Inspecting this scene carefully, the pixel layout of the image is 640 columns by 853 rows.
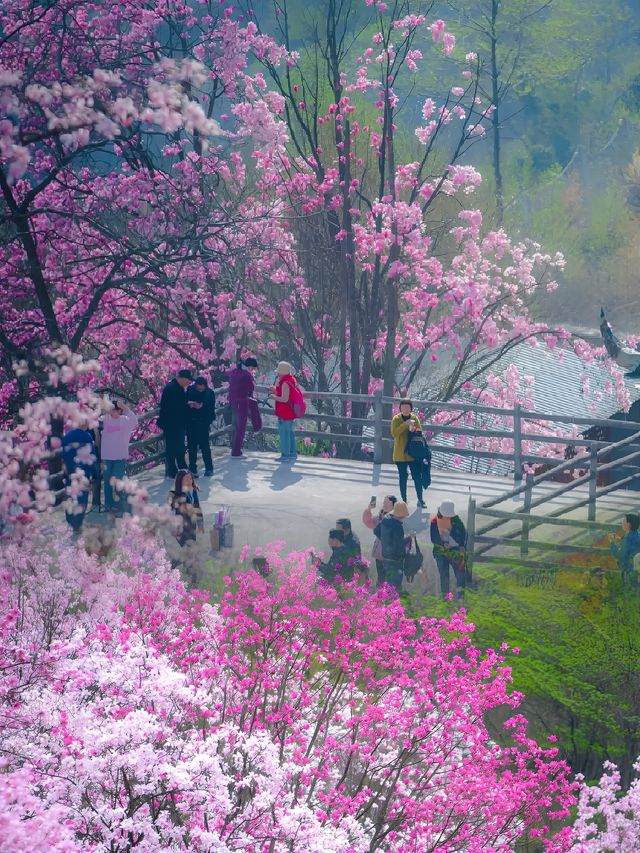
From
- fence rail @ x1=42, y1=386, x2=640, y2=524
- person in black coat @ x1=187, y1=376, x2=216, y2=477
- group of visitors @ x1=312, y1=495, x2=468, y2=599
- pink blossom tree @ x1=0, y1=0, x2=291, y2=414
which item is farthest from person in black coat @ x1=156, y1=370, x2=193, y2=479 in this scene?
group of visitors @ x1=312, y1=495, x2=468, y2=599

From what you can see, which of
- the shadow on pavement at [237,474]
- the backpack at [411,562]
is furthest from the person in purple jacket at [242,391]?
the backpack at [411,562]

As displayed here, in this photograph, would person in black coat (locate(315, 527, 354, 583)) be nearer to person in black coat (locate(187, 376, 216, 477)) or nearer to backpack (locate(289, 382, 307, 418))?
person in black coat (locate(187, 376, 216, 477))

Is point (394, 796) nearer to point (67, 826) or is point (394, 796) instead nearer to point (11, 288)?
point (67, 826)

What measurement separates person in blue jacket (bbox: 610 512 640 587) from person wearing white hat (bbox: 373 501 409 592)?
2.48 meters

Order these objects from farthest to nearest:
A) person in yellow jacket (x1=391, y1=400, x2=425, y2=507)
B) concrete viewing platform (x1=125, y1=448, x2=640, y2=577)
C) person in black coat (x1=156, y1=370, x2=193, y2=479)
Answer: person in black coat (x1=156, y1=370, x2=193, y2=479) < person in yellow jacket (x1=391, y1=400, x2=425, y2=507) < concrete viewing platform (x1=125, y1=448, x2=640, y2=577)

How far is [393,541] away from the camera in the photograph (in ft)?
38.1

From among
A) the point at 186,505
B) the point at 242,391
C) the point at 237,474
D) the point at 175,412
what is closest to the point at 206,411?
the point at 175,412

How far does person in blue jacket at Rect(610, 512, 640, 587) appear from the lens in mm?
11336

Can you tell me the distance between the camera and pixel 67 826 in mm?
6055

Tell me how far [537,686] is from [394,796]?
9.04 feet

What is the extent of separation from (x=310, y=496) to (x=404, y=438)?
1756mm

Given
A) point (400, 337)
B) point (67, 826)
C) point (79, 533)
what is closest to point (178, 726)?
point (67, 826)

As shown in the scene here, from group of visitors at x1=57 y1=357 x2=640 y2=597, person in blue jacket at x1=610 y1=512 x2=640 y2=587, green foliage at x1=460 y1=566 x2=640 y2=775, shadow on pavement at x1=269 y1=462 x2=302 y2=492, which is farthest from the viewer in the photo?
shadow on pavement at x1=269 y1=462 x2=302 y2=492

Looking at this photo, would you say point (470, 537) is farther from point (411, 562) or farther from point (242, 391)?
point (242, 391)
